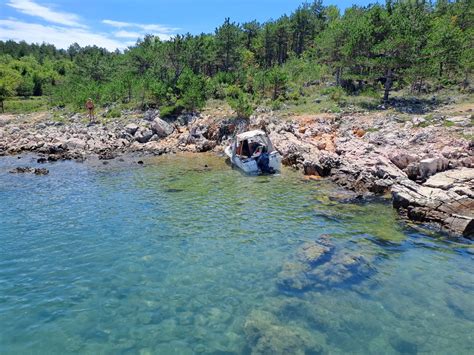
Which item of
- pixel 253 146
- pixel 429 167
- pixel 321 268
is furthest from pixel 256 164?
pixel 321 268

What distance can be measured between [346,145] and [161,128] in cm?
2602

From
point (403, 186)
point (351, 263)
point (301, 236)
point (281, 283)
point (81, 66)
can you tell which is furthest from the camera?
point (81, 66)

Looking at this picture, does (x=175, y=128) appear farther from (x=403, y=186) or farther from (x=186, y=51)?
(x=403, y=186)

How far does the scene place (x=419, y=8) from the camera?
4678 cm

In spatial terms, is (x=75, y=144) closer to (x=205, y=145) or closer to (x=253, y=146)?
(x=205, y=145)

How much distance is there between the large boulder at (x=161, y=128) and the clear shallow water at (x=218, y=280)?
25132 millimetres

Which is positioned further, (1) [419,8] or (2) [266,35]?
(2) [266,35]

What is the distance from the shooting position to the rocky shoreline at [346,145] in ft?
65.2

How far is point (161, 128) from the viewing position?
159ft

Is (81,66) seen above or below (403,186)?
above

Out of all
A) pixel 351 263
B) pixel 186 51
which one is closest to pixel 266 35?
pixel 186 51

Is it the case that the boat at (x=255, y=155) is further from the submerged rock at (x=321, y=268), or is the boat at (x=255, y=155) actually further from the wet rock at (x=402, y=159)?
the submerged rock at (x=321, y=268)

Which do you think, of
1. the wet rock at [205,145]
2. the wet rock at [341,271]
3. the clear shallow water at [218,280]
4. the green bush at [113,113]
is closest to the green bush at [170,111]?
the green bush at [113,113]

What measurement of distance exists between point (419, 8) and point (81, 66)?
8152 cm
